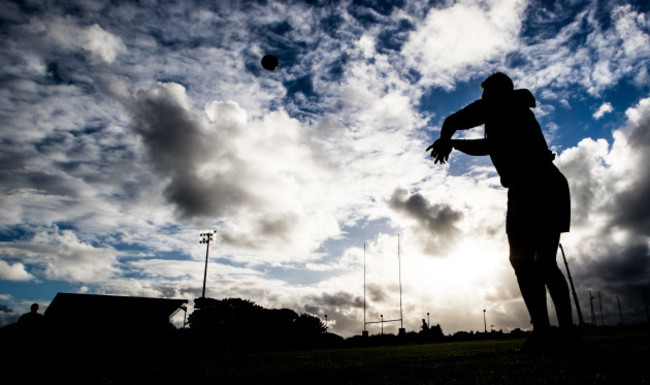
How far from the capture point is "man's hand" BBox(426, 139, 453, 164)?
346 centimetres

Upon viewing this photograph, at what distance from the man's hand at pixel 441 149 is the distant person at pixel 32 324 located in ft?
48.0

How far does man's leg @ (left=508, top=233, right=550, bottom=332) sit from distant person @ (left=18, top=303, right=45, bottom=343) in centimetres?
1511

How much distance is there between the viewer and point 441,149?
349 centimetres

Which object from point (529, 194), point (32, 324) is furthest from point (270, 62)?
point (529, 194)

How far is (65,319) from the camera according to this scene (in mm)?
30922

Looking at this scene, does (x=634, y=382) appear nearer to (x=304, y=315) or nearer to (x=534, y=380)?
(x=534, y=380)

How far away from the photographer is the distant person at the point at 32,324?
11898 millimetres

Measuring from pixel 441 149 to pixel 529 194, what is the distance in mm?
897

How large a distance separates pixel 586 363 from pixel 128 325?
119 ft

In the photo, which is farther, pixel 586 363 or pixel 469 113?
pixel 469 113

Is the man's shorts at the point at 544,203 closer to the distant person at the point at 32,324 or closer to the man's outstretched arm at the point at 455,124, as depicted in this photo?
the man's outstretched arm at the point at 455,124

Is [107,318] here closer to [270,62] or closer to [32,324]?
[32,324]

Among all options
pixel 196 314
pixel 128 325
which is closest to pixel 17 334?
pixel 128 325

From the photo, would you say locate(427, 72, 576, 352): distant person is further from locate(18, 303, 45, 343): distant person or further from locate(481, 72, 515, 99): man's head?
locate(18, 303, 45, 343): distant person
